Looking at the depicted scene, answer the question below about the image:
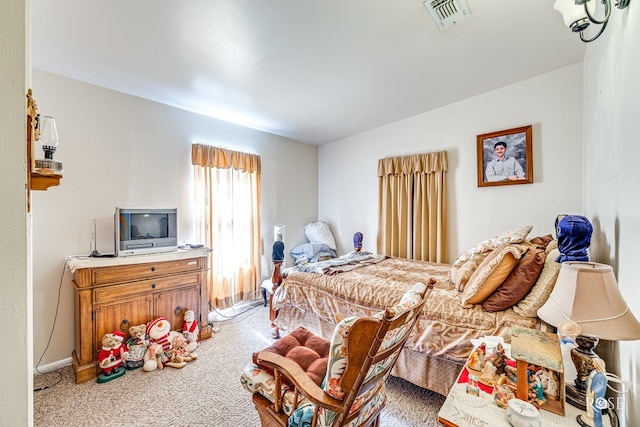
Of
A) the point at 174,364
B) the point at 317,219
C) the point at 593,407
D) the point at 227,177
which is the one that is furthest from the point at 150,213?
the point at 593,407

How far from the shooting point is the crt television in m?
2.48

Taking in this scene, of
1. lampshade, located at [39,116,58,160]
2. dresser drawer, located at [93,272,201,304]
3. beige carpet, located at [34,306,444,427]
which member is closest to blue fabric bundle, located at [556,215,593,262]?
beige carpet, located at [34,306,444,427]

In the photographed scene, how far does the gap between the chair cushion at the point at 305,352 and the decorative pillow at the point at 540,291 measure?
125 centimetres

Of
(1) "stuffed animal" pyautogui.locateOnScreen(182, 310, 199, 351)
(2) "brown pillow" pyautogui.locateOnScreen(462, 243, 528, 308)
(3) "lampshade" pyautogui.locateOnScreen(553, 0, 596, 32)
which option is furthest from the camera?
(1) "stuffed animal" pyautogui.locateOnScreen(182, 310, 199, 351)

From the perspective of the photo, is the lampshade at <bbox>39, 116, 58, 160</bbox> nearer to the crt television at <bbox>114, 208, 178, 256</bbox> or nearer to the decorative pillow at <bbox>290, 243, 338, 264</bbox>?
the crt television at <bbox>114, 208, 178, 256</bbox>

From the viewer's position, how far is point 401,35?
1.96 m

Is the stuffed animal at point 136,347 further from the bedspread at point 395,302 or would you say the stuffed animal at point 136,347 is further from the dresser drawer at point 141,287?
the bedspread at point 395,302

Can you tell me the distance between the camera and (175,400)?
194cm

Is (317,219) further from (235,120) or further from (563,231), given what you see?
A: (563,231)

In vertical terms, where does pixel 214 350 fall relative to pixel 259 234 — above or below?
below

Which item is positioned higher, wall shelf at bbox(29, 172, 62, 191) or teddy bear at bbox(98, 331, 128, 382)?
wall shelf at bbox(29, 172, 62, 191)

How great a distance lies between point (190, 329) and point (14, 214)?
229 centimetres

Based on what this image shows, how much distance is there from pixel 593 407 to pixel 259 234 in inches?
143

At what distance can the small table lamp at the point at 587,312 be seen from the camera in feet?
2.67
